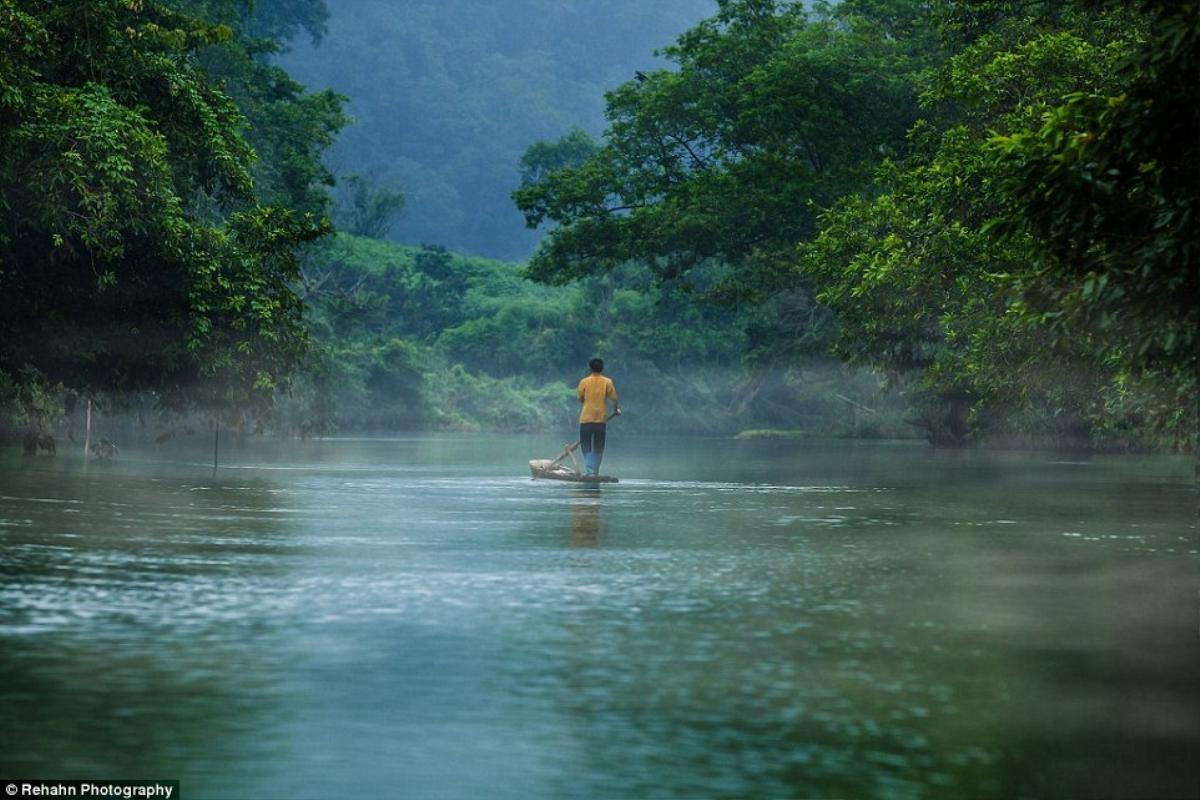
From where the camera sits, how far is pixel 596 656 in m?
8.77

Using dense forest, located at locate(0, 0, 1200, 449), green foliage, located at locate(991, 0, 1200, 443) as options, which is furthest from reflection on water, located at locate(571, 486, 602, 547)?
green foliage, located at locate(991, 0, 1200, 443)

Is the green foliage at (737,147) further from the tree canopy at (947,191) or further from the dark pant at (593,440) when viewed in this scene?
the dark pant at (593,440)

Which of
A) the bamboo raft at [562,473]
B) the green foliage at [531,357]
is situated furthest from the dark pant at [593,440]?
the green foliage at [531,357]

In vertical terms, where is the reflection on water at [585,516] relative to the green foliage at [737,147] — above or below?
below

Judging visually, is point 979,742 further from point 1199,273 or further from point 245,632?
point 1199,273

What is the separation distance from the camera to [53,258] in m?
27.0

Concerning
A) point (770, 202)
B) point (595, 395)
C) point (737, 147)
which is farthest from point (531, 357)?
point (595, 395)

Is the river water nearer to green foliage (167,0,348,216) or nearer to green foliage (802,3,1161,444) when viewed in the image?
green foliage (802,3,1161,444)

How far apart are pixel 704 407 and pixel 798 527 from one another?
305ft

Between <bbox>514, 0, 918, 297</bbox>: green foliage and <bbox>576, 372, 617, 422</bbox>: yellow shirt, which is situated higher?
<bbox>514, 0, 918, 297</bbox>: green foliage

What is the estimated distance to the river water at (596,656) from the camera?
6230 mm

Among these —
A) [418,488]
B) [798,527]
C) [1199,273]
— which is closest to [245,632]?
[1199,273]

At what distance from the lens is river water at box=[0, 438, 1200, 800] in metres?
6.23

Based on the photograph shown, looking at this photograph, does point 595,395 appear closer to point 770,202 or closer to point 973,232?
point 973,232
